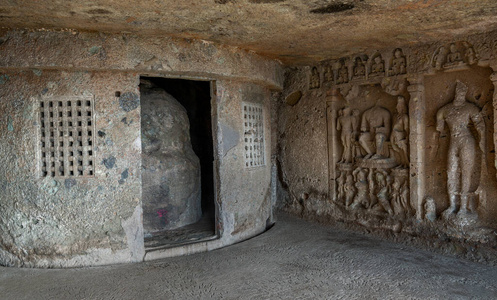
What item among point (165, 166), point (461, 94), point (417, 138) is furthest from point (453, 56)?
point (165, 166)

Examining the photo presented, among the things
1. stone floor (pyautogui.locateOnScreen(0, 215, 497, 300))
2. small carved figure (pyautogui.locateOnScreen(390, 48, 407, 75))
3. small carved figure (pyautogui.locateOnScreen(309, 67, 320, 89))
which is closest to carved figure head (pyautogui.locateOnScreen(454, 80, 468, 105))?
small carved figure (pyautogui.locateOnScreen(390, 48, 407, 75))

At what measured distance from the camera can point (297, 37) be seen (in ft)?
15.3

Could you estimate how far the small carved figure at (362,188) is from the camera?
18.7 feet

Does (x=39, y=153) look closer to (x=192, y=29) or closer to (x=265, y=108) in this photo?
(x=192, y=29)

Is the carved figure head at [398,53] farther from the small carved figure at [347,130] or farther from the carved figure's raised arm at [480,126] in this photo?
the carved figure's raised arm at [480,126]

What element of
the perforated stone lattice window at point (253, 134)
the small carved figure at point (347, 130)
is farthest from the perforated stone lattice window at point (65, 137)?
the small carved figure at point (347, 130)

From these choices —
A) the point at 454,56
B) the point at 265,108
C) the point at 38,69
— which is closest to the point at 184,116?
the point at 265,108

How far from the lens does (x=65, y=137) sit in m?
4.36

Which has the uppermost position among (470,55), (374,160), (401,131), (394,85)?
(470,55)

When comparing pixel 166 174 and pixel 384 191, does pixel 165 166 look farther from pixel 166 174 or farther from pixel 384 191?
pixel 384 191

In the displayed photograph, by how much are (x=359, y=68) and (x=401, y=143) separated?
1.35 metres

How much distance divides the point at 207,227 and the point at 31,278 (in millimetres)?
2468

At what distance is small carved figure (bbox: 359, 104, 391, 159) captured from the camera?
17.9ft

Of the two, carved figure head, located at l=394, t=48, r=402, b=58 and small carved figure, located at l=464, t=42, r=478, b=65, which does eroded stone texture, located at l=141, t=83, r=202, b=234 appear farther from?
small carved figure, located at l=464, t=42, r=478, b=65
